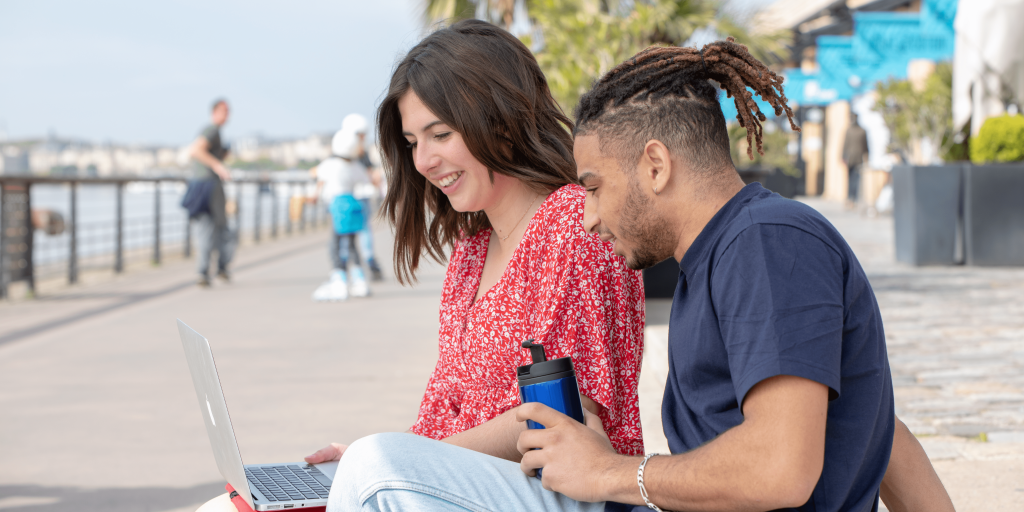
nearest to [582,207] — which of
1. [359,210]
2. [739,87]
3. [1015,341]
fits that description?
[739,87]

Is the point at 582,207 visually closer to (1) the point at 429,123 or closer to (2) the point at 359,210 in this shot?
(1) the point at 429,123

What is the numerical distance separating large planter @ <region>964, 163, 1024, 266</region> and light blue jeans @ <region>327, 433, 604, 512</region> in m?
7.74

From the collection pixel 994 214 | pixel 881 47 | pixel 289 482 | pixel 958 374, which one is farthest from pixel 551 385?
pixel 881 47

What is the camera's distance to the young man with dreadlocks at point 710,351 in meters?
1.21

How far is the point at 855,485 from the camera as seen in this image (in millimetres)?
1414

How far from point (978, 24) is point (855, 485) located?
8.04 m

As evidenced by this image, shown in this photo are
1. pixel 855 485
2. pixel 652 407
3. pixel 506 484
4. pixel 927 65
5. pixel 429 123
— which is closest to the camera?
pixel 855 485

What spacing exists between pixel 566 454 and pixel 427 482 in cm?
23

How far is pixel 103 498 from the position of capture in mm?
3436

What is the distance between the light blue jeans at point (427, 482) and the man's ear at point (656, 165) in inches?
22.0

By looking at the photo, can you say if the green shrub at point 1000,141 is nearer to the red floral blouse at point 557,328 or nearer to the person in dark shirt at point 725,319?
the red floral blouse at point 557,328

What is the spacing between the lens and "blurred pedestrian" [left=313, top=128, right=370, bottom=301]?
8.49 metres

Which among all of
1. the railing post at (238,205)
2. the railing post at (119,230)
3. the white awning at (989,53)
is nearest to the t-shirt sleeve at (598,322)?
the white awning at (989,53)

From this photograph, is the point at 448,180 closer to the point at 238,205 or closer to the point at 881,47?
the point at 238,205
